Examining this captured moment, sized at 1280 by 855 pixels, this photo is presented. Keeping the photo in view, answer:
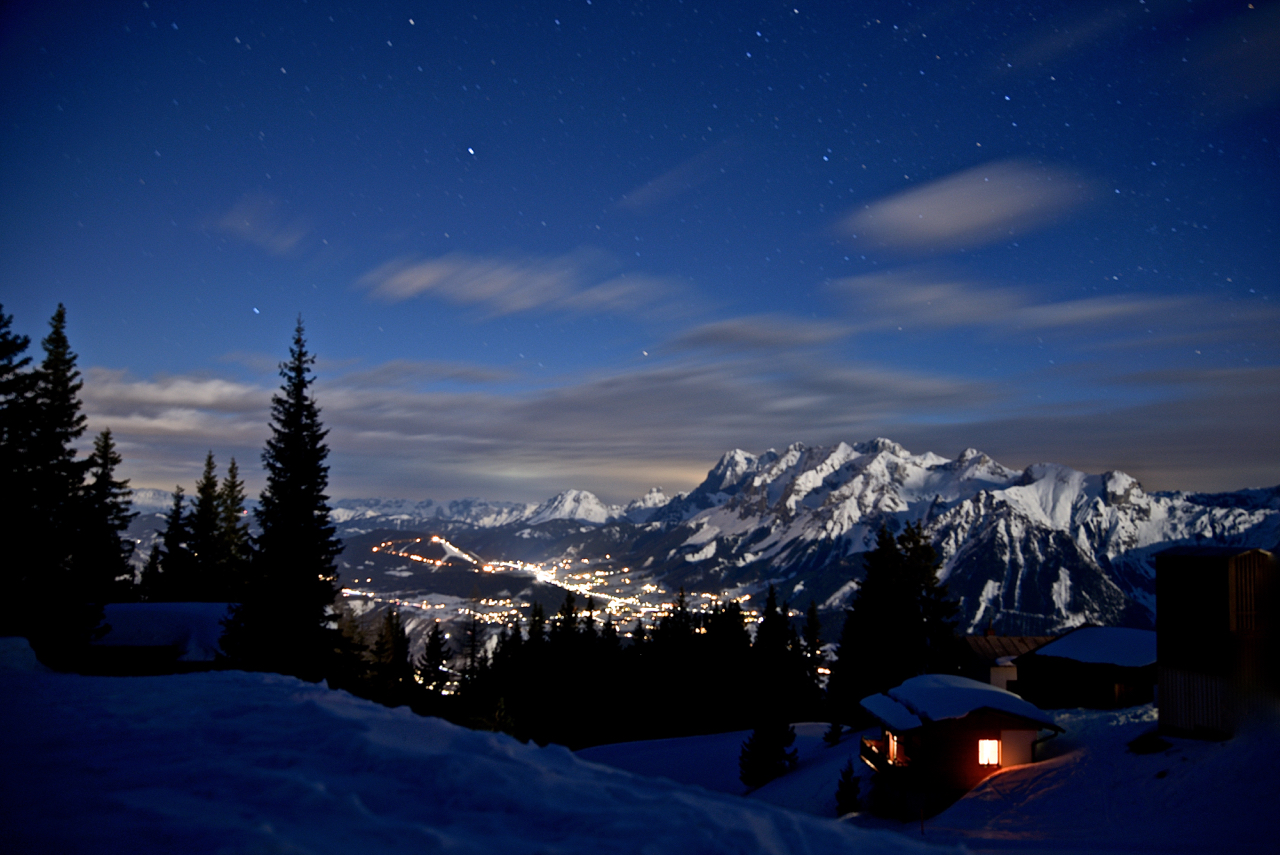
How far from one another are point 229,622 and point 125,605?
4.52 metres

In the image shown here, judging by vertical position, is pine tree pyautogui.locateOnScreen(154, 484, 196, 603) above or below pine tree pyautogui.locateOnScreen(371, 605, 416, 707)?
above

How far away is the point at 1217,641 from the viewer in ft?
67.3

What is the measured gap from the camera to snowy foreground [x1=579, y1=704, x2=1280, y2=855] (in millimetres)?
14406

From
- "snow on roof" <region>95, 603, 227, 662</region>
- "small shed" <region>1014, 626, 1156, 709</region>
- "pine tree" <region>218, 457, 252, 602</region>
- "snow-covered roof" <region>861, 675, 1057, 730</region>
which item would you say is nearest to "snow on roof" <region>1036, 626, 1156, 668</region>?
"small shed" <region>1014, 626, 1156, 709</region>

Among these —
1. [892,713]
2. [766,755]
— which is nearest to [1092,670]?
[892,713]

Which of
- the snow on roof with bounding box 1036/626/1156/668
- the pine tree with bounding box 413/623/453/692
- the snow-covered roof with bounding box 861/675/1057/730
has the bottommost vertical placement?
the pine tree with bounding box 413/623/453/692

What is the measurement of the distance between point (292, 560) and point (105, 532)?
48.7 ft

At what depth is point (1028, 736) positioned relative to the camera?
26.2 meters

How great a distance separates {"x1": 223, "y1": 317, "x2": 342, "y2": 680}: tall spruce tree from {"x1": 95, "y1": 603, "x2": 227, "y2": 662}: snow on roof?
0.86m

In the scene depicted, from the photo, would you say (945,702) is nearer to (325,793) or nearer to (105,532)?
(325,793)

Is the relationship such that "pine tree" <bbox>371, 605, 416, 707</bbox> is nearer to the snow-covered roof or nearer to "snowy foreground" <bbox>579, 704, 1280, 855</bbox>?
"snowy foreground" <bbox>579, 704, 1280, 855</bbox>

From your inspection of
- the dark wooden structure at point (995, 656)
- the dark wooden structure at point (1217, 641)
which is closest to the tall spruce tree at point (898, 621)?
the dark wooden structure at point (995, 656)

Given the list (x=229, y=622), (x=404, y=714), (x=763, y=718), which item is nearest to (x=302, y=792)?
(x=404, y=714)

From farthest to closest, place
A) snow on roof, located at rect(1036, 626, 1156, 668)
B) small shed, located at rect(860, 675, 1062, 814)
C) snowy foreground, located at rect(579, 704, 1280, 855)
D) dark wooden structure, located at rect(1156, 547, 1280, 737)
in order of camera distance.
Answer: snow on roof, located at rect(1036, 626, 1156, 668), small shed, located at rect(860, 675, 1062, 814), dark wooden structure, located at rect(1156, 547, 1280, 737), snowy foreground, located at rect(579, 704, 1280, 855)
